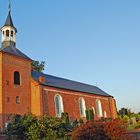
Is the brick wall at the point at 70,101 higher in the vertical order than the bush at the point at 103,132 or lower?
higher

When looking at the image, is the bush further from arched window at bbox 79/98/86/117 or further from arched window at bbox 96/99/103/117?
arched window at bbox 96/99/103/117

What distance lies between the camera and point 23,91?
111 feet

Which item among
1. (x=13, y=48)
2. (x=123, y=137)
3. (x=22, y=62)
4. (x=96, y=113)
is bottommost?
(x=123, y=137)

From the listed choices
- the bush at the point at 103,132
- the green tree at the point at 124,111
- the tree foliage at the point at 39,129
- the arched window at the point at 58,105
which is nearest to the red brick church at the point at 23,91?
the arched window at the point at 58,105

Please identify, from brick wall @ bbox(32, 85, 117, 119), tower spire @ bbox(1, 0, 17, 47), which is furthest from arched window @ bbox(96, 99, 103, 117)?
tower spire @ bbox(1, 0, 17, 47)

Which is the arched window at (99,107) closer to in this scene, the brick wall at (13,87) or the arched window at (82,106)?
the arched window at (82,106)

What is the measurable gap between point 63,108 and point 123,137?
21.7 metres

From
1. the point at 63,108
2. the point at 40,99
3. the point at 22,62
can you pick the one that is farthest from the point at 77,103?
the point at 22,62

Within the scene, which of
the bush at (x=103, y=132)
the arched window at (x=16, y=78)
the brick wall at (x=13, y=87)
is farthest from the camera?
the arched window at (x=16, y=78)

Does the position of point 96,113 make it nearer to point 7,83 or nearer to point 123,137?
point 7,83

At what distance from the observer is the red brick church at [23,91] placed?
31.5 m

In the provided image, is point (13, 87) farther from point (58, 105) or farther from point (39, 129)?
point (39, 129)

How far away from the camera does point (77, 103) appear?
4138 centimetres

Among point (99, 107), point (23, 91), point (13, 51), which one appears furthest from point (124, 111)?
point (13, 51)
